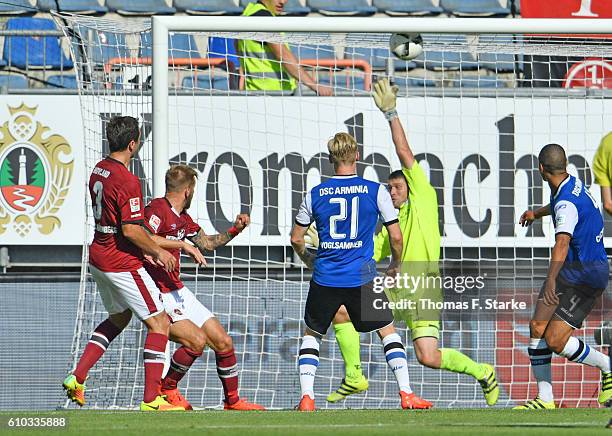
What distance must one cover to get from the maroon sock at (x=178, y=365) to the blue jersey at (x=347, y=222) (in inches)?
40.0

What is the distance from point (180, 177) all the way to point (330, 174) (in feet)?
8.16

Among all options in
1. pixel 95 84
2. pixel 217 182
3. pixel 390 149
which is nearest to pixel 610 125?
pixel 390 149

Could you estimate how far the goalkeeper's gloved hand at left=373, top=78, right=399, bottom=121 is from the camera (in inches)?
329

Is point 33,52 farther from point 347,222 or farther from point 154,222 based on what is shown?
point 347,222

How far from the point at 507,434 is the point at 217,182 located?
192 inches

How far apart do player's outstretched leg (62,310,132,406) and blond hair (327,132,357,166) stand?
167 centimetres

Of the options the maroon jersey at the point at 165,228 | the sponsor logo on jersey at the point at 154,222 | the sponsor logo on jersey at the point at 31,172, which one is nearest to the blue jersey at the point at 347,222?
the maroon jersey at the point at 165,228

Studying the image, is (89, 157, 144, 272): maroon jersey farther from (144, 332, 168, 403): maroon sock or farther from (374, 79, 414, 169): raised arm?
(374, 79, 414, 169): raised arm

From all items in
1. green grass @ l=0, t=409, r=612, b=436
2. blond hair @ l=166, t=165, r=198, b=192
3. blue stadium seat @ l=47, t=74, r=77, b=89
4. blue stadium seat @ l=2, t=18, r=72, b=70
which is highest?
blue stadium seat @ l=2, t=18, r=72, b=70

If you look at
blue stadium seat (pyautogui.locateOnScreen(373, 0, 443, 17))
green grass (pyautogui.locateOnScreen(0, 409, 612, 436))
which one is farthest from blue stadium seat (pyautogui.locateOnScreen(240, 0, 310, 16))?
green grass (pyautogui.locateOnScreen(0, 409, 612, 436))

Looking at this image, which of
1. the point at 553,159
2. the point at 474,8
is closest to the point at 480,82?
the point at 474,8

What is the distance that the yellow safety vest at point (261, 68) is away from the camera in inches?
407

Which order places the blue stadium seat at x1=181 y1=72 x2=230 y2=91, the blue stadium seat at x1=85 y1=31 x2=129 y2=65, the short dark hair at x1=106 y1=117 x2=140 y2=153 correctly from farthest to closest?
1. the blue stadium seat at x1=181 y1=72 x2=230 y2=91
2. the blue stadium seat at x1=85 y1=31 x2=129 y2=65
3. the short dark hair at x1=106 y1=117 x2=140 y2=153

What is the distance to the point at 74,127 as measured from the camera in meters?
10.5
